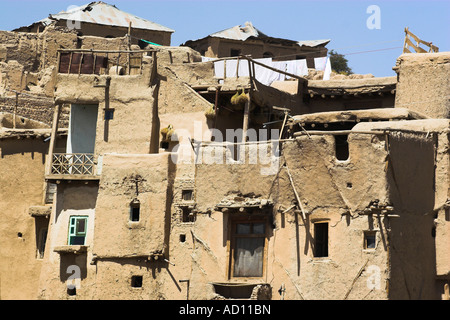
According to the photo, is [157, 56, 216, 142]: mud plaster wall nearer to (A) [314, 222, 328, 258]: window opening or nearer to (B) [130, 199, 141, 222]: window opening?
(B) [130, 199, 141, 222]: window opening

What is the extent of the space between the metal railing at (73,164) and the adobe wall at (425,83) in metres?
11.5

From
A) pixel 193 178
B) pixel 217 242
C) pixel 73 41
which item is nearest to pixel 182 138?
pixel 193 178

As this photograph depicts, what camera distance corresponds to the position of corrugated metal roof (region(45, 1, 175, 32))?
5816cm

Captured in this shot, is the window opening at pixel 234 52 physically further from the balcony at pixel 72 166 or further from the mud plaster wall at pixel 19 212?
the balcony at pixel 72 166

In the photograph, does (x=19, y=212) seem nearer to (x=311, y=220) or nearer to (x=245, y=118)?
(x=245, y=118)

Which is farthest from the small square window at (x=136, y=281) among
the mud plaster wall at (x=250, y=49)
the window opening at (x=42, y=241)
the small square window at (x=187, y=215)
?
the mud plaster wall at (x=250, y=49)

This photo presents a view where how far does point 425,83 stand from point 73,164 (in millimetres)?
13030

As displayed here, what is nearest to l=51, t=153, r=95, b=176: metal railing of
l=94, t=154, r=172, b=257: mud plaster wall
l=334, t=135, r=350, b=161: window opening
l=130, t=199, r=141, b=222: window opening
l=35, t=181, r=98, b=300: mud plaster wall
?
l=35, t=181, r=98, b=300: mud plaster wall

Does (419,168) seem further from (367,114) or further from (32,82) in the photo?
(32,82)

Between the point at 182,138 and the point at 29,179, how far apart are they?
653 centimetres

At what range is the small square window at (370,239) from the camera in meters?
31.0

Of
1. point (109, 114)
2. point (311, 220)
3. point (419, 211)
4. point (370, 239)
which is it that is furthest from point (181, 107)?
point (370, 239)
